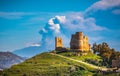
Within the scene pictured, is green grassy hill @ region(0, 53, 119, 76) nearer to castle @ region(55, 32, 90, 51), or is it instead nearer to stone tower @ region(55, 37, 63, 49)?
castle @ region(55, 32, 90, 51)

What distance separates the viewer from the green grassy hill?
13250 cm

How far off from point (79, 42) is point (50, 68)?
20606 millimetres

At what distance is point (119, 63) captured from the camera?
440ft

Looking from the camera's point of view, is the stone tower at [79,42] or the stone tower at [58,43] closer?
the stone tower at [79,42]

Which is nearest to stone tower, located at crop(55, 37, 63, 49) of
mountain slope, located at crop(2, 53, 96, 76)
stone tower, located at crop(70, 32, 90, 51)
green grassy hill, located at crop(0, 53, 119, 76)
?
stone tower, located at crop(70, 32, 90, 51)

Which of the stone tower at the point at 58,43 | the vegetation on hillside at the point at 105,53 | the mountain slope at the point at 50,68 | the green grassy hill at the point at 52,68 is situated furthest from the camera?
the stone tower at the point at 58,43

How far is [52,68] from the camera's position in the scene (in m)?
136

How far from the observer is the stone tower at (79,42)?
6024 inches

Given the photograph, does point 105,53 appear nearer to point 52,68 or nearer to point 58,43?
point 58,43

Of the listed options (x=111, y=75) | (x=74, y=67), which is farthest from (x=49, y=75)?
(x=111, y=75)

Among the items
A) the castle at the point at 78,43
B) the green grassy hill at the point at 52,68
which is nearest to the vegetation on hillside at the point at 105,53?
the castle at the point at 78,43

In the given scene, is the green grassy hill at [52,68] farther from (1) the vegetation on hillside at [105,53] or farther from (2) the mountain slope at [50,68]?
(1) the vegetation on hillside at [105,53]

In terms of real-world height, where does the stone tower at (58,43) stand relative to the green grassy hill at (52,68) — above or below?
above

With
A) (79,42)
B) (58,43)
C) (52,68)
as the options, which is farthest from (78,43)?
(52,68)
